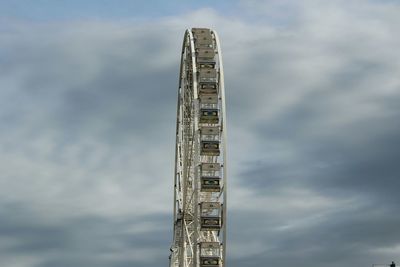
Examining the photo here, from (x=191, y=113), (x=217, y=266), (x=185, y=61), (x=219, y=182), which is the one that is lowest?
(x=217, y=266)

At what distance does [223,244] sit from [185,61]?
28.4 meters

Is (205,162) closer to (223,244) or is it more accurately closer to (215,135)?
(215,135)

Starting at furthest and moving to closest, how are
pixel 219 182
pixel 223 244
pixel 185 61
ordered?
pixel 185 61 < pixel 219 182 < pixel 223 244

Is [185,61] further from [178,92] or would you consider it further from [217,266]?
[217,266]

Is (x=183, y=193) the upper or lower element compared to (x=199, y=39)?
lower

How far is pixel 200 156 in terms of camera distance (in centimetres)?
12100

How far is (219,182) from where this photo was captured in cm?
11988

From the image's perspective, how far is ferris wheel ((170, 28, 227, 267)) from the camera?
4601 inches

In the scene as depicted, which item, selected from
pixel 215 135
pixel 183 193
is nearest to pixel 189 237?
pixel 183 193

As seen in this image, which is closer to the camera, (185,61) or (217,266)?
(217,266)

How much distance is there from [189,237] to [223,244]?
48.7 feet

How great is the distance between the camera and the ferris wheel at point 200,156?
383 ft

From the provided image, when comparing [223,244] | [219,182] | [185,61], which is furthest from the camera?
[185,61]

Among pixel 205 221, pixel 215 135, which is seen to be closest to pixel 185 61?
pixel 215 135
